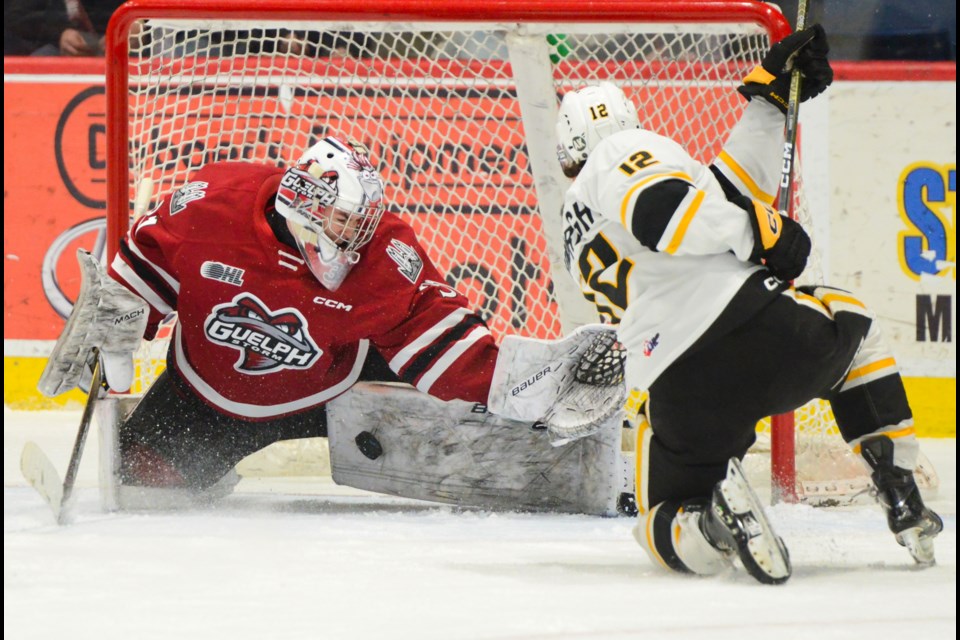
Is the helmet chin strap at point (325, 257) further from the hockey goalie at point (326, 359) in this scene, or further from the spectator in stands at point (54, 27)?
the spectator in stands at point (54, 27)

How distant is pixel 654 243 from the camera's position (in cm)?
189

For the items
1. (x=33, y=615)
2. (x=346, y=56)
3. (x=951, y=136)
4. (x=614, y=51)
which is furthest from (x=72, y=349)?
(x=951, y=136)

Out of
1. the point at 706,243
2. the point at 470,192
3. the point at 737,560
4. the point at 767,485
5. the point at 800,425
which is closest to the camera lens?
the point at 706,243

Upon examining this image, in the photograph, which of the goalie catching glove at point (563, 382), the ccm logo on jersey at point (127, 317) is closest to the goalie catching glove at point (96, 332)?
the ccm logo on jersey at point (127, 317)

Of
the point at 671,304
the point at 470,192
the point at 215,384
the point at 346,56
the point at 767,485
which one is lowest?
the point at 767,485

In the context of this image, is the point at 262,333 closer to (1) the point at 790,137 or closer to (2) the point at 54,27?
(1) the point at 790,137

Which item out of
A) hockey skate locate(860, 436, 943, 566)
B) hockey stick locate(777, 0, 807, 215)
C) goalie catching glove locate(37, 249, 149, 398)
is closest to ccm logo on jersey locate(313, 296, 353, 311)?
goalie catching glove locate(37, 249, 149, 398)

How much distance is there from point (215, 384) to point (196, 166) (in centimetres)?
95

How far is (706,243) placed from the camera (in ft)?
6.17

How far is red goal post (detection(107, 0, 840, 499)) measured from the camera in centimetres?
276

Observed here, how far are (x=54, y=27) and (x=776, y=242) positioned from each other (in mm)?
3083

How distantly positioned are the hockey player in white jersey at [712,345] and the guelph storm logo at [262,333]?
0.68 metres

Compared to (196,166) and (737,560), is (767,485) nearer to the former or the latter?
(737,560)

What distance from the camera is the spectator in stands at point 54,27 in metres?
4.20
